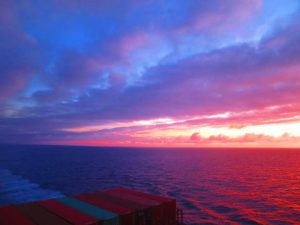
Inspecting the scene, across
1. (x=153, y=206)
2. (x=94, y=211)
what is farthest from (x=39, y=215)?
(x=153, y=206)

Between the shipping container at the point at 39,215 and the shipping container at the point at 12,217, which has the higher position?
the shipping container at the point at 12,217

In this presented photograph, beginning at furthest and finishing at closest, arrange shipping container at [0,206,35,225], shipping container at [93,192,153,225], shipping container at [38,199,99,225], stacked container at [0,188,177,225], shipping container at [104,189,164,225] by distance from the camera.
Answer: shipping container at [104,189,164,225]
shipping container at [93,192,153,225]
stacked container at [0,188,177,225]
shipping container at [38,199,99,225]
shipping container at [0,206,35,225]

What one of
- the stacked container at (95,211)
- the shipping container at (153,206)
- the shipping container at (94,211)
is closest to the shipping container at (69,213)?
the stacked container at (95,211)

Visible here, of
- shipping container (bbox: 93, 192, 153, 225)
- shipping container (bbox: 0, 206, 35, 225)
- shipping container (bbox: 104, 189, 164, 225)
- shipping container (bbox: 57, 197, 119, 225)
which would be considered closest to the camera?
shipping container (bbox: 0, 206, 35, 225)

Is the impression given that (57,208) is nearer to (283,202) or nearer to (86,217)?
(86,217)

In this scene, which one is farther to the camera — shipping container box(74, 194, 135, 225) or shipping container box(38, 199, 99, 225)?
shipping container box(74, 194, 135, 225)

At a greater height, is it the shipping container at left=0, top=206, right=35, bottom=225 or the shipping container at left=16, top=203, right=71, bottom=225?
the shipping container at left=0, top=206, right=35, bottom=225

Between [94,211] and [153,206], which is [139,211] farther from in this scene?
[94,211]

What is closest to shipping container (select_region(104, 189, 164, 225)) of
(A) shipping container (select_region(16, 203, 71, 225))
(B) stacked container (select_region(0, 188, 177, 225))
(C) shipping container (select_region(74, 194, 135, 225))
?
(B) stacked container (select_region(0, 188, 177, 225))

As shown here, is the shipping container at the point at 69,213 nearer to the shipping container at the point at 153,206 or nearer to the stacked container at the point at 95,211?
the stacked container at the point at 95,211

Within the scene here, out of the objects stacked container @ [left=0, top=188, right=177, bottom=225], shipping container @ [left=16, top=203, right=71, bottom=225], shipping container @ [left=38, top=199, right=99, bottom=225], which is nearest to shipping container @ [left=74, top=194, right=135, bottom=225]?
stacked container @ [left=0, top=188, right=177, bottom=225]

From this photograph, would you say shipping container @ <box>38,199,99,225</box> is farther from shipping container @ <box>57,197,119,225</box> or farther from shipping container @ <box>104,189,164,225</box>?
shipping container @ <box>104,189,164,225</box>

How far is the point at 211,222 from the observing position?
115 feet

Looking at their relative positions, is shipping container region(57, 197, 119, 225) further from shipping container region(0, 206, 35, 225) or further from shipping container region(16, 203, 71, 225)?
shipping container region(0, 206, 35, 225)
